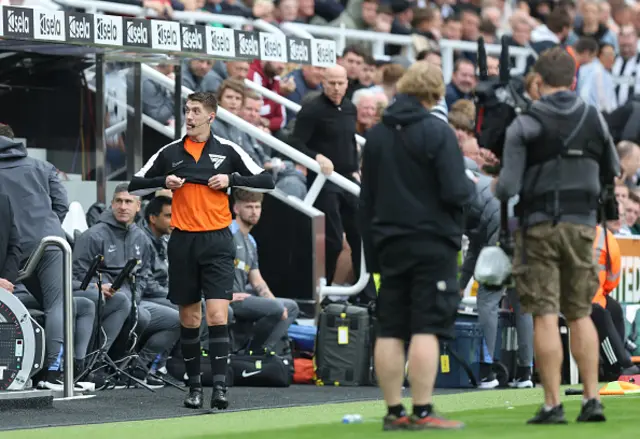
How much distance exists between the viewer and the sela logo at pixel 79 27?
1337 cm

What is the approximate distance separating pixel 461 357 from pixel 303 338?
1.55 metres

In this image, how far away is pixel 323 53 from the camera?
15.7 m

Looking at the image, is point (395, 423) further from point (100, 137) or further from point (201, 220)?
point (100, 137)

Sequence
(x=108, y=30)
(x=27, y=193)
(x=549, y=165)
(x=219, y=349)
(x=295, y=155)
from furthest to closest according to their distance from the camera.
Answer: (x=295, y=155) → (x=108, y=30) → (x=27, y=193) → (x=219, y=349) → (x=549, y=165)

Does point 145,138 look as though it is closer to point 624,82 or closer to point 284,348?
point 284,348

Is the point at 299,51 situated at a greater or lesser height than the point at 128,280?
greater

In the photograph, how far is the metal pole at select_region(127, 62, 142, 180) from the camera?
15.8 meters

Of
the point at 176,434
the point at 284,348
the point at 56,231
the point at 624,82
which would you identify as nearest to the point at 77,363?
the point at 56,231

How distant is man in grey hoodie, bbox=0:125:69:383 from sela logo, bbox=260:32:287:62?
3137 mm

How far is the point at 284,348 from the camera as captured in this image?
1454 centimetres

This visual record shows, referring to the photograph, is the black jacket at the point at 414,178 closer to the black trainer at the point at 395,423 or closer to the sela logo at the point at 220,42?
the black trainer at the point at 395,423

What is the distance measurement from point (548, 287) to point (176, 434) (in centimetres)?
225

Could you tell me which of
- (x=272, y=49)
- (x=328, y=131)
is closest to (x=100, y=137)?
(x=272, y=49)

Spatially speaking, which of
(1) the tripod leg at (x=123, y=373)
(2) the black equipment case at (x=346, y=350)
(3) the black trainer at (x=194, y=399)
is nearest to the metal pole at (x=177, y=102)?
(2) the black equipment case at (x=346, y=350)
